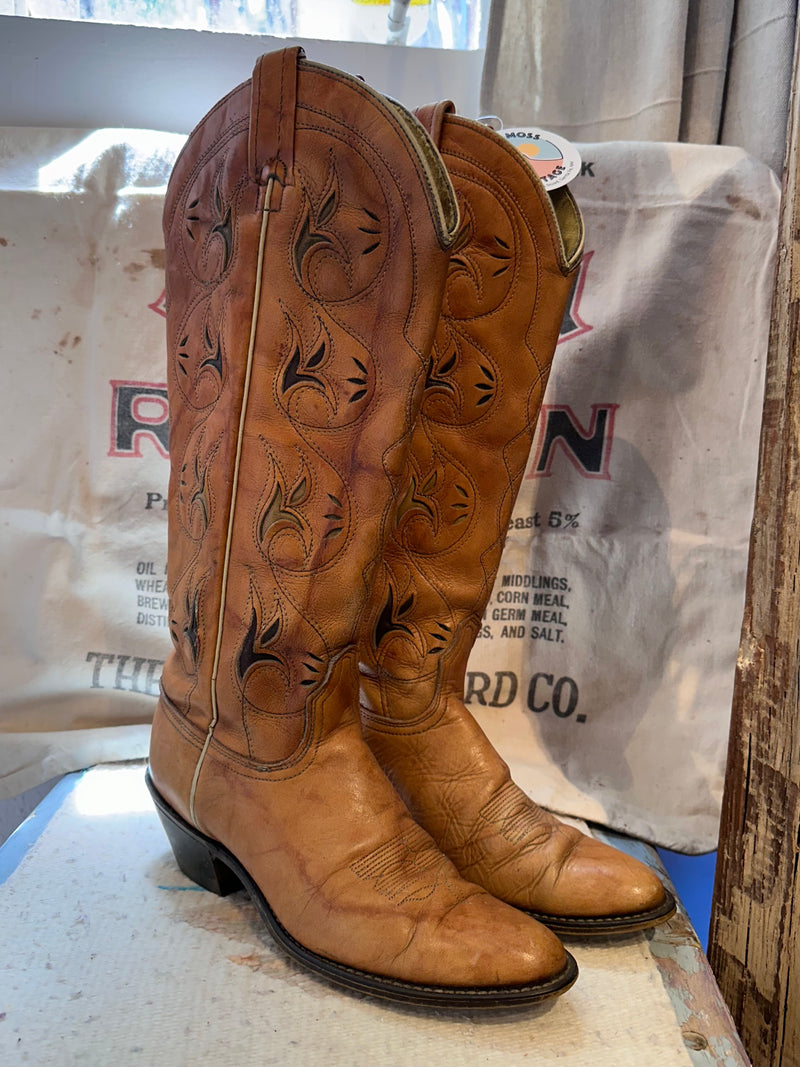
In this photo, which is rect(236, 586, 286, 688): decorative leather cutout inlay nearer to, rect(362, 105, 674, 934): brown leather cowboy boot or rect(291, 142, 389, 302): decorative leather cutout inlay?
rect(362, 105, 674, 934): brown leather cowboy boot

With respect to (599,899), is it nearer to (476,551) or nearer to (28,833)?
(476,551)

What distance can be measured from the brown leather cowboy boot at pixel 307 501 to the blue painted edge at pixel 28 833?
0.25 metres

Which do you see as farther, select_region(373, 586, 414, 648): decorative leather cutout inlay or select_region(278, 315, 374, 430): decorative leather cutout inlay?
select_region(373, 586, 414, 648): decorative leather cutout inlay

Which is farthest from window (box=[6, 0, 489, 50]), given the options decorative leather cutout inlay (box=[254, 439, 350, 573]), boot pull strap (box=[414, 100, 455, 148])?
decorative leather cutout inlay (box=[254, 439, 350, 573])

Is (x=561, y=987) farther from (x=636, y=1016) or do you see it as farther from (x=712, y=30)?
(x=712, y=30)

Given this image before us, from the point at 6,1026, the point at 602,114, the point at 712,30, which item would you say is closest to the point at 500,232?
the point at 602,114

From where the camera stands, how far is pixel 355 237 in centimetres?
75

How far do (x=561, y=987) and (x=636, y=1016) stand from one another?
4.0 inches

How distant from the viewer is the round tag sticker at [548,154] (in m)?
1.05

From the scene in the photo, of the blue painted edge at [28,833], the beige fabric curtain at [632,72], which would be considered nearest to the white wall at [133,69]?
the beige fabric curtain at [632,72]

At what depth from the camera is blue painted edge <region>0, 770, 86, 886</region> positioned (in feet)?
3.17

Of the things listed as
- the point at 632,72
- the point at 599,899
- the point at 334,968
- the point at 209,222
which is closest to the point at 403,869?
the point at 334,968

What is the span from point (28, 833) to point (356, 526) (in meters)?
0.62

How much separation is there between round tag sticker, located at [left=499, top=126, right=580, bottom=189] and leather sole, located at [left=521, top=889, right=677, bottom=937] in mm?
858
